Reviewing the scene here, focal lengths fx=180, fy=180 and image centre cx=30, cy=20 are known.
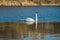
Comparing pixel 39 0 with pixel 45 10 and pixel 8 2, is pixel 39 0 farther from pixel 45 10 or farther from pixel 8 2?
pixel 8 2


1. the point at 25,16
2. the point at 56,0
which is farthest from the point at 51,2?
the point at 25,16

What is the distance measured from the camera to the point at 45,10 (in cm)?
345

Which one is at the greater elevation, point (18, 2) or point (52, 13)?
point (18, 2)

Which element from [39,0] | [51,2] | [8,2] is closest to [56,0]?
[51,2]

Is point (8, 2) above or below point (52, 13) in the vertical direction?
above

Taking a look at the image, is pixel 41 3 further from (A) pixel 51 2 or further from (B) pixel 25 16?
(B) pixel 25 16

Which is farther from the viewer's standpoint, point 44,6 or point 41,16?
point 44,6

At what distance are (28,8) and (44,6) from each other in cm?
31

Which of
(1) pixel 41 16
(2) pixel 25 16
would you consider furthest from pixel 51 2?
(2) pixel 25 16

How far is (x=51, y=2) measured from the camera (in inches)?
135

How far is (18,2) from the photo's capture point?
343cm

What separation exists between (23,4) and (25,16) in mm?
312

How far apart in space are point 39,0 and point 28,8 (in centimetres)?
27

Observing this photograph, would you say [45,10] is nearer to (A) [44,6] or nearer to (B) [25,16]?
(A) [44,6]
